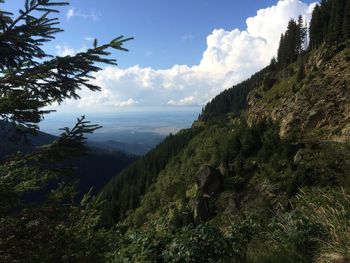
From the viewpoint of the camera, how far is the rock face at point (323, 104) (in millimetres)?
28891

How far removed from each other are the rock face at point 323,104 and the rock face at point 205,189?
9.05m

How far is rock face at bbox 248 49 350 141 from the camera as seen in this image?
1137 inches

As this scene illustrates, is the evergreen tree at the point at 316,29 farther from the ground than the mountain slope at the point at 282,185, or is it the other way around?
the evergreen tree at the point at 316,29

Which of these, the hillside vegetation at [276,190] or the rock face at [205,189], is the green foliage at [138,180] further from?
the rock face at [205,189]

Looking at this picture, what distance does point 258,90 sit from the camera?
2670 inches

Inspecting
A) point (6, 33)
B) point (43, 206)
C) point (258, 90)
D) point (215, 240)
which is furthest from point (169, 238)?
Answer: point (258, 90)

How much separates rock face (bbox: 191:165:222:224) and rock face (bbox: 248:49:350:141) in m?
9.05

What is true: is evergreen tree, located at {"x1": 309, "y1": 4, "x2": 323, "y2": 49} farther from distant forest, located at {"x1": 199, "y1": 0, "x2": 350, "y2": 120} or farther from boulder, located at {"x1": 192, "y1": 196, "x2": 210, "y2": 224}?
boulder, located at {"x1": 192, "y1": 196, "x2": 210, "y2": 224}

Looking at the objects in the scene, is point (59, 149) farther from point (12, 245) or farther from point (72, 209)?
point (12, 245)

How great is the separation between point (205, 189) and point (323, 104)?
1341 centimetres

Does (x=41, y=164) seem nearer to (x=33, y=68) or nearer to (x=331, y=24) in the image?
(x=33, y=68)

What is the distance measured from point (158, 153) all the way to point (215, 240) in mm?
106680

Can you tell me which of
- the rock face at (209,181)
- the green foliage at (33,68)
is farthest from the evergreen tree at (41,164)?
the rock face at (209,181)

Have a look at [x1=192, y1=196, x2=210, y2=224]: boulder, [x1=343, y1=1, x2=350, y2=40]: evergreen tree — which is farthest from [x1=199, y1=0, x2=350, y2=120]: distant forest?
[x1=192, y1=196, x2=210, y2=224]: boulder
